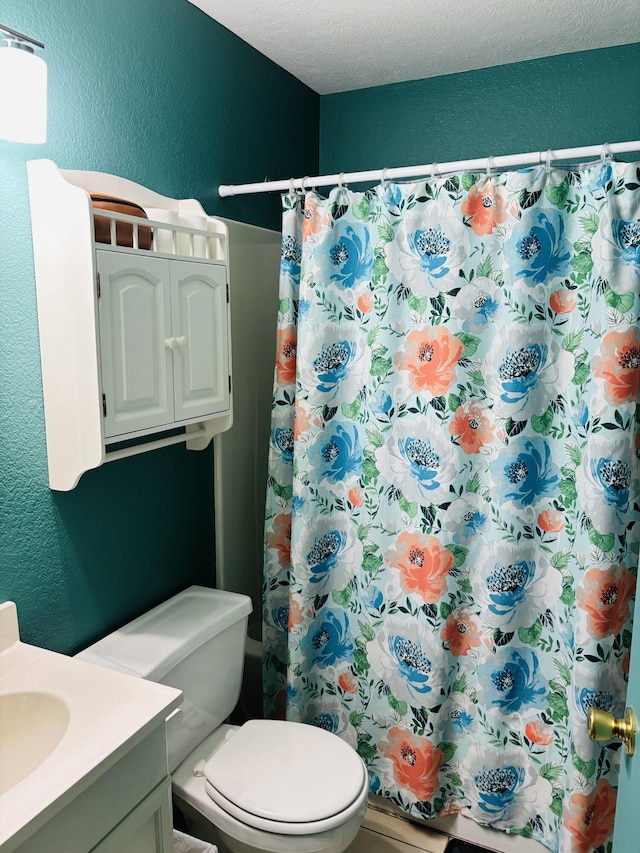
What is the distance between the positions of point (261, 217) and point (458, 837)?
2141mm

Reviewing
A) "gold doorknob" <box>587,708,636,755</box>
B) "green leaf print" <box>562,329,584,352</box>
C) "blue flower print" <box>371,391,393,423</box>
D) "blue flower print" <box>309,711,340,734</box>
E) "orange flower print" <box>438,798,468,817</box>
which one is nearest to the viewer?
"gold doorknob" <box>587,708,636,755</box>

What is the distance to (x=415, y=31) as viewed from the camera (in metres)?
2.07

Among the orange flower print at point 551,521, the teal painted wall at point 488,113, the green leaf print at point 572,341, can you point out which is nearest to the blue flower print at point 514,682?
the orange flower print at point 551,521

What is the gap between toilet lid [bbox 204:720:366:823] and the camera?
1553 mm

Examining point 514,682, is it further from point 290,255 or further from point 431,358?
point 290,255

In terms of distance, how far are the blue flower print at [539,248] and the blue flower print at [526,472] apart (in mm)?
443

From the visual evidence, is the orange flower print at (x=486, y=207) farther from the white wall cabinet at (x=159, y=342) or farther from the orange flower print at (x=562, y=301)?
the white wall cabinet at (x=159, y=342)

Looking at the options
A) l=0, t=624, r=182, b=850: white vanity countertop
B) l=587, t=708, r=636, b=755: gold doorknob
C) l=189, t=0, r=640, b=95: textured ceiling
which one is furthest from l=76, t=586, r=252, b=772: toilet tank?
l=189, t=0, r=640, b=95: textured ceiling

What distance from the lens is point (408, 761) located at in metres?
2.03

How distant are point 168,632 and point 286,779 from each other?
47cm

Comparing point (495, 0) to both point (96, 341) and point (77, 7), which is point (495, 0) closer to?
point (77, 7)

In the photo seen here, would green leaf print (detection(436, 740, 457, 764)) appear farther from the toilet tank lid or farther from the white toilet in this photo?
the toilet tank lid

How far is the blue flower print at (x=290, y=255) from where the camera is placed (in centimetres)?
205

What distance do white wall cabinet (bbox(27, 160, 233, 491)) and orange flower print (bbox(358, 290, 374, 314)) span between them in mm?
459
